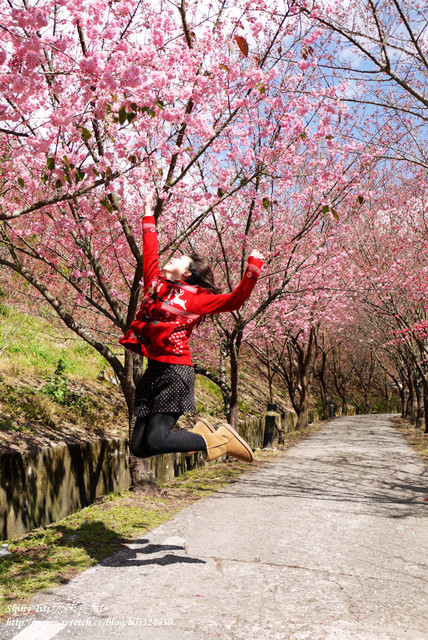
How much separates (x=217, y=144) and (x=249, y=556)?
15.7ft

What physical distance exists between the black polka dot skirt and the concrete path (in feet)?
3.60

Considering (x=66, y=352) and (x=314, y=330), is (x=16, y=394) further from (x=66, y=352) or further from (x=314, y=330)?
(x=314, y=330)

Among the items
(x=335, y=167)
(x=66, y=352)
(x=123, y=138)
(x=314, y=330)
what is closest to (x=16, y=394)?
(x=66, y=352)

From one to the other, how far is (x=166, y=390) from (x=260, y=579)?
1398 millimetres

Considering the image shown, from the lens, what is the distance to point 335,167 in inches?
337

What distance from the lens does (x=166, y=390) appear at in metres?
3.64

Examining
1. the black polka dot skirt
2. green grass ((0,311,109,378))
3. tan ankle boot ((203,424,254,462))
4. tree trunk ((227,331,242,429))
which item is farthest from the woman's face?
tree trunk ((227,331,242,429))

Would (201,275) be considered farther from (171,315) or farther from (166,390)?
(166,390)

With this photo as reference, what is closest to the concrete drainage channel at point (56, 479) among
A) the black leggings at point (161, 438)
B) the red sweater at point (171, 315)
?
the black leggings at point (161, 438)

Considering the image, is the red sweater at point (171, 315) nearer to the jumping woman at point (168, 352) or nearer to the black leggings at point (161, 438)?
the jumping woman at point (168, 352)

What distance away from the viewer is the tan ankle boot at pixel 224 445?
12.2 feet

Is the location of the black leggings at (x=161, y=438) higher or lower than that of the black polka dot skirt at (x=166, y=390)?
lower

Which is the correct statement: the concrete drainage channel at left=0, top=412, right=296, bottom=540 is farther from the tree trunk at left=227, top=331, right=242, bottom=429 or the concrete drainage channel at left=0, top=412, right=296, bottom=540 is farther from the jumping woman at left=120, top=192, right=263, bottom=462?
the tree trunk at left=227, top=331, right=242, bottom=429

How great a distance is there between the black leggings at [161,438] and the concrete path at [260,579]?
2.70ft
